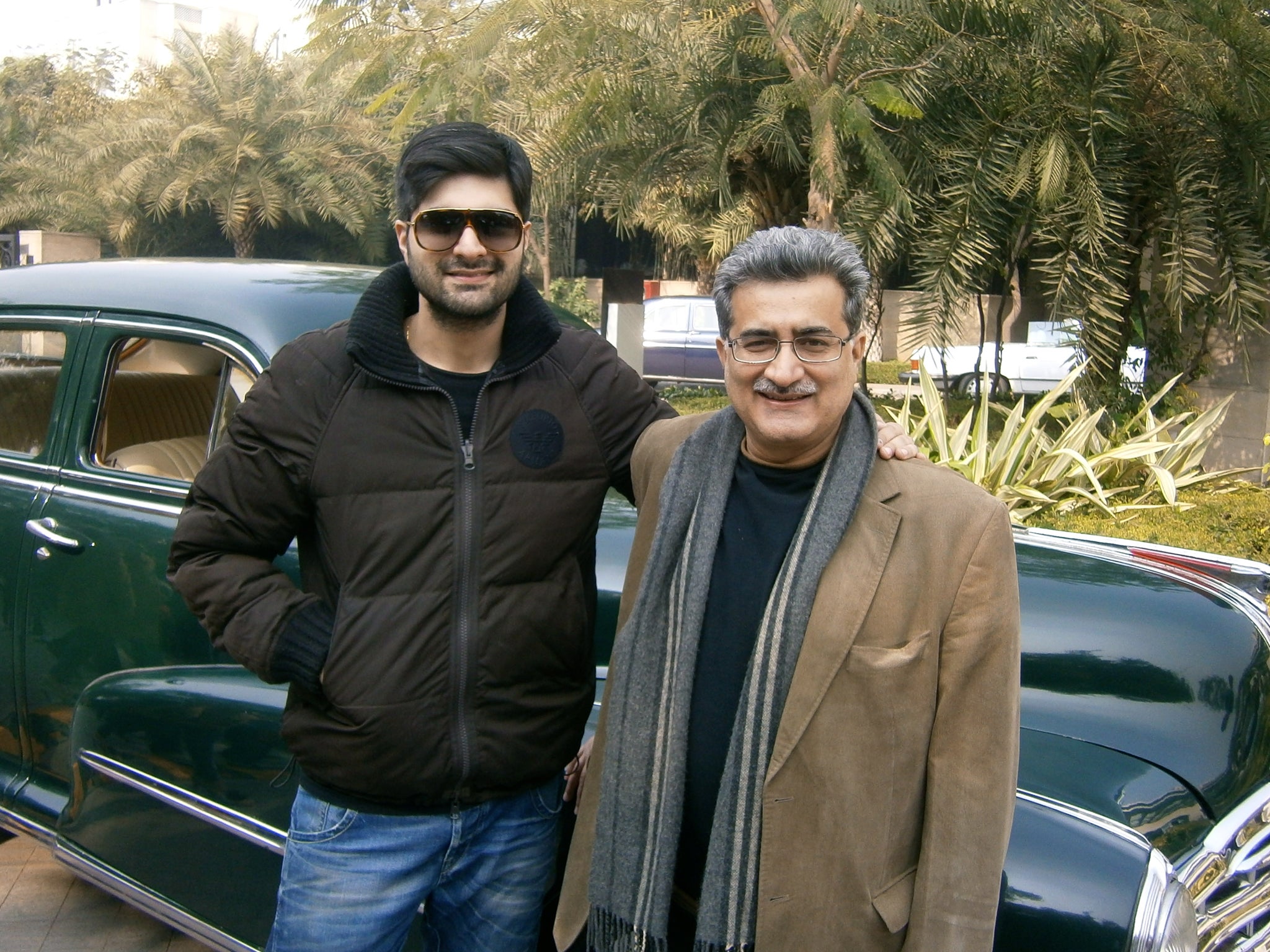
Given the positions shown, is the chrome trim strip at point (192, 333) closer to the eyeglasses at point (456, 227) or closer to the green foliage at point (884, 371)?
the eyeglasses at point (456, 227)

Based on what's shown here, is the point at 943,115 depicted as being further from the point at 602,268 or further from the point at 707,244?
the point at 602,268

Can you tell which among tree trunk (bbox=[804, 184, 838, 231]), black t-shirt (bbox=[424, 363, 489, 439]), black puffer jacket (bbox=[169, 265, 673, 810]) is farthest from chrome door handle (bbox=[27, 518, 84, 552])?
tree trunk (bbox=[804, 184, 838, 231])

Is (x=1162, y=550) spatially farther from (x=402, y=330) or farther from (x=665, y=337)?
(x=665, y=337)

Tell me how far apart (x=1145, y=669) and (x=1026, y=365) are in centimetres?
1567

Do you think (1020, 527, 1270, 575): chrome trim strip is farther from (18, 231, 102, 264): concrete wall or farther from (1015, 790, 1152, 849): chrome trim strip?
(18, 231, 102, 264): concrete wall

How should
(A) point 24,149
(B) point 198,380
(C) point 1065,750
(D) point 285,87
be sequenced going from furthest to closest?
(A) point 24,149 → (D) point 285,87 → (B) point 198,380 → (C) point 1065,750

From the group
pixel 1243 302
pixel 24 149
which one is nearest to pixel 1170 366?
pixel 1243 302

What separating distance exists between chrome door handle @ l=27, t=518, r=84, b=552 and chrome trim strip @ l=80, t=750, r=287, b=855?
0.57m

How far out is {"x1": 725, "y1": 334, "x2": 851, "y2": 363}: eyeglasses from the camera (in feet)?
6.20

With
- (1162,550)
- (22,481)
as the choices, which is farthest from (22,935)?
(1162,550)

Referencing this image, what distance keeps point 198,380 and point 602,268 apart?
85.1 ft

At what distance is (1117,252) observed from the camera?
26.1 ft

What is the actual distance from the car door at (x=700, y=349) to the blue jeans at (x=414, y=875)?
16216 millimetres

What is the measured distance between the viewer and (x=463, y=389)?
222cm
